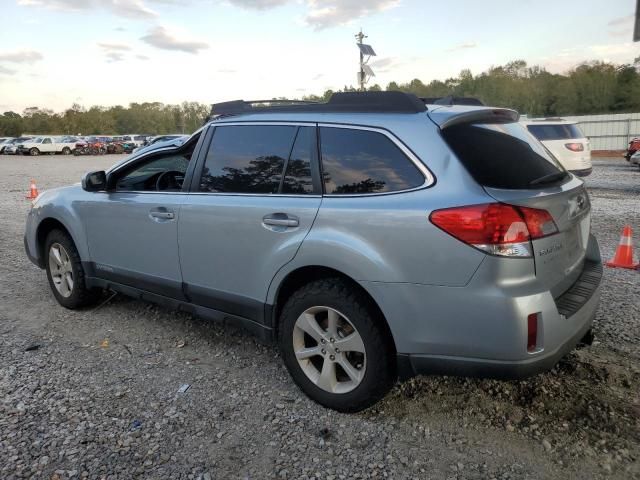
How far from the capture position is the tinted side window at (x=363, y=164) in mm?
2752

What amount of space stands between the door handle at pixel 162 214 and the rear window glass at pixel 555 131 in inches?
504

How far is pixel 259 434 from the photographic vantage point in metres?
2.93

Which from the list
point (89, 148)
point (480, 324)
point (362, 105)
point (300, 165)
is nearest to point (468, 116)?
point (362, 105)

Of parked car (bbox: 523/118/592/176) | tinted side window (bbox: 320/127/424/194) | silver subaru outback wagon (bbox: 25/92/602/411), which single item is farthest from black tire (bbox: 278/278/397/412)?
parked car (bbox: 523/118/592/176)

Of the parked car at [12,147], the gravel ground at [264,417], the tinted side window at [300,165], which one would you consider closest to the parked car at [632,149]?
the gravel ground at [264,417]

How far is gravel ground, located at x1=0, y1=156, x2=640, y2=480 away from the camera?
2639 mm

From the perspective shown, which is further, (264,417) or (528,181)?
(264,417)

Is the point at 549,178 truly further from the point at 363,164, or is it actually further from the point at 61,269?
the point at 61,269

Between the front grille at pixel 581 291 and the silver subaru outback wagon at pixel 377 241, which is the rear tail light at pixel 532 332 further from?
the front grille at pixel 581 291

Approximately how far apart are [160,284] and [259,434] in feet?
5.15

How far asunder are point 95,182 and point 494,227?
3295 millimetres

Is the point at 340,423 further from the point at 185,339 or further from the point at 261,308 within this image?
the point at 185,339

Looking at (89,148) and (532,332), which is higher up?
(532,332)

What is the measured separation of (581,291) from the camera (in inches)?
114
